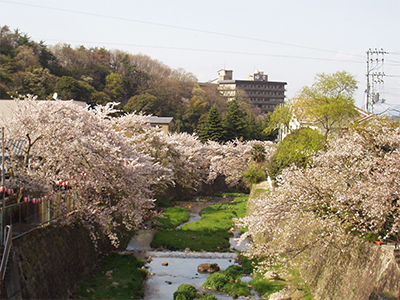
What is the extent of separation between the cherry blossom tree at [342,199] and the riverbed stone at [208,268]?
4.55 metres

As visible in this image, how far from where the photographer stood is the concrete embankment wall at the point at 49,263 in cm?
978

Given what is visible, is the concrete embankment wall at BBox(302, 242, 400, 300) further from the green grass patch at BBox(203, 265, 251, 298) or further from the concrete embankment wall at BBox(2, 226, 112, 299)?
the concrete embankment wall at BBox(2, 226, 112, 299)

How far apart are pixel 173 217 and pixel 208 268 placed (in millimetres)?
10288

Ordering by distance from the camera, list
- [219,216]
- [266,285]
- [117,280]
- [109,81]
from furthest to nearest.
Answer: [109,81]
[219,216]
[266,285]
[117,280]

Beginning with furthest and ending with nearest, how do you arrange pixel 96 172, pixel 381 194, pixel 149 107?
1. pixel 149 107
2. pixel 96 172
3. pixel 381 194

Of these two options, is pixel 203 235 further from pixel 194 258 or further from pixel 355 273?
pixel 355 273

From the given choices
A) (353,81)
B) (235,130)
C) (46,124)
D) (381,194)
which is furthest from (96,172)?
(235,130)

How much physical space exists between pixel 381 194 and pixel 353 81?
18184 mm

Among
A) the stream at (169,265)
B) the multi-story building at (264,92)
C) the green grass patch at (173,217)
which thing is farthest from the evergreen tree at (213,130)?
the multi-story building at (264,92)

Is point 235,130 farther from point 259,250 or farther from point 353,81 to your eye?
point 259,250

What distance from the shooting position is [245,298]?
13.6 metres

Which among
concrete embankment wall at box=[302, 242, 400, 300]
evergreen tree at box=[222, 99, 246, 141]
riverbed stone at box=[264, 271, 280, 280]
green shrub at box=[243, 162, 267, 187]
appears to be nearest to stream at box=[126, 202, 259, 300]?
riverbed stone at box=[264, 271, 280, 280]

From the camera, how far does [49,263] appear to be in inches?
450

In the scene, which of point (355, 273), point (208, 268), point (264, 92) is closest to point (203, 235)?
Answer: point (208, 268)
